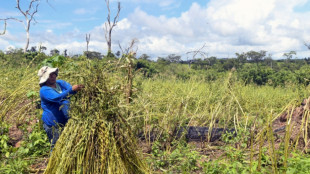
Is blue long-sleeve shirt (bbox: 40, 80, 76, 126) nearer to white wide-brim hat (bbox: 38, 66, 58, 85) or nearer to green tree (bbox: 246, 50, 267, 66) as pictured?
white wide-brim hat (bbox: 38, 66, 58, 85)

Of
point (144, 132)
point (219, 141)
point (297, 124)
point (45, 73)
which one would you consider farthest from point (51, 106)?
point (297, 124)

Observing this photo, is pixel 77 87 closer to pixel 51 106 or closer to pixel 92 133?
pixel 92 133

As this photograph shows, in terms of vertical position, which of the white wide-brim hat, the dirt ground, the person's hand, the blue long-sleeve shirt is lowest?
the dirt ground

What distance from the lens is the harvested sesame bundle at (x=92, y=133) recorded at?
227 cm

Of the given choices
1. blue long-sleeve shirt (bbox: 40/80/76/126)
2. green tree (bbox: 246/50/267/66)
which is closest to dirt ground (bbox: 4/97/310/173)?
blue long-sleeve shirt (bbox: 40/80/76/126)

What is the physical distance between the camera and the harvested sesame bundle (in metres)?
2.27

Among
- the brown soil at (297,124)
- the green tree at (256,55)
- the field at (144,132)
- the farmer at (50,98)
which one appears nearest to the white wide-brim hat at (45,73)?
the farmer at (50,98)

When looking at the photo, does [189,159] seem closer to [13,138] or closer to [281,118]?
[281,118]

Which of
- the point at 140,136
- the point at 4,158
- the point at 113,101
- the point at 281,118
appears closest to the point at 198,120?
the point at 140,136

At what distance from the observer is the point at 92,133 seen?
2.28 metres

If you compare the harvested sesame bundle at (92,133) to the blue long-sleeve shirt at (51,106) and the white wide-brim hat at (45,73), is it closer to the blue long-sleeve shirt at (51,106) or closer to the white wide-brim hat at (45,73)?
the blue long-sleeve shirt at (51,106)

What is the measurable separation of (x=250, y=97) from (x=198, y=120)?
226cm

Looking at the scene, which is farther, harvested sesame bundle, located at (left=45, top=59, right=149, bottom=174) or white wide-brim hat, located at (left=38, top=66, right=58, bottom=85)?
white wide-brim hat, located at (left=38, top=66, right=58, bottom=85)

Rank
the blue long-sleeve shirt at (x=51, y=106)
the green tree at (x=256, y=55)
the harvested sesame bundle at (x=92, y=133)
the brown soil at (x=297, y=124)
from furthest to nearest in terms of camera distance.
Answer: the green tree at (x=256, y=55) → the brown soil at (x=297, y=124) → the blue long-sleeve shirt at (x=51, y=106) → the harvested sesame bundle at (x=92, y=133)
